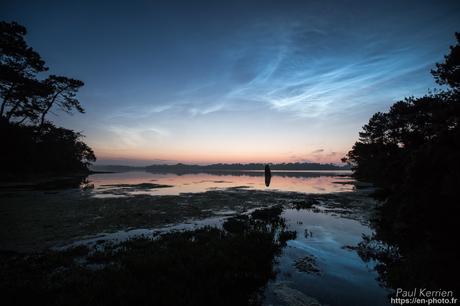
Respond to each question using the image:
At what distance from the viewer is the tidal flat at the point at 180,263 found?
6570 mm

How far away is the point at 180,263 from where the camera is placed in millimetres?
8531

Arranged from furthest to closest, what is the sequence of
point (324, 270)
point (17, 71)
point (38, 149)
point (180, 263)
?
point (38, 149), point (17, 71), point (324, 270), point (180, 263)

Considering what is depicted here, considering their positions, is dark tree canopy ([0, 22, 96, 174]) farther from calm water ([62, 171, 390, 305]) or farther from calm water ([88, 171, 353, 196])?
calm water ([62, 171, 390, 305])

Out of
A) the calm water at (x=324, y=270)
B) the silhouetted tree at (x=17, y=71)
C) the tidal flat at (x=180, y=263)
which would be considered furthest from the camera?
the silhouetted tree at (x=17, y=71)

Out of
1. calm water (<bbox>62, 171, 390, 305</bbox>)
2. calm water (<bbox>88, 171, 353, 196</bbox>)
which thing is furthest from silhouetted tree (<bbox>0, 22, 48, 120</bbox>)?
calm water (<bbox>62, 171, 390, 305</bbox>)

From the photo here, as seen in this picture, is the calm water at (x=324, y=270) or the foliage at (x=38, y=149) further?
the foliage at (x=38, y=149)

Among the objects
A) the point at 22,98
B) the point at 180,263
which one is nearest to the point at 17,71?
the point at 22,98

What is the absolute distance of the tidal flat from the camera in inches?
259

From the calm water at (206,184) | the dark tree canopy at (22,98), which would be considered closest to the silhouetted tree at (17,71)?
the dark tree canopy at (22,98)

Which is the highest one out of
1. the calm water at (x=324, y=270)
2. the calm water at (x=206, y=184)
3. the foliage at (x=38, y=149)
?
the foliage at (x=38, y=149)

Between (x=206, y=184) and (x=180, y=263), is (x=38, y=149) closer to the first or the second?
(x=206, y=184)

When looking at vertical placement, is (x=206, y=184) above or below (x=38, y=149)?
below

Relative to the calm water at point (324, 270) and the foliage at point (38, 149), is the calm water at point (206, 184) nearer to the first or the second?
the foliage at point (38, 149)

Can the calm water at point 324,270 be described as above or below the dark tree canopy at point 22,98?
below
